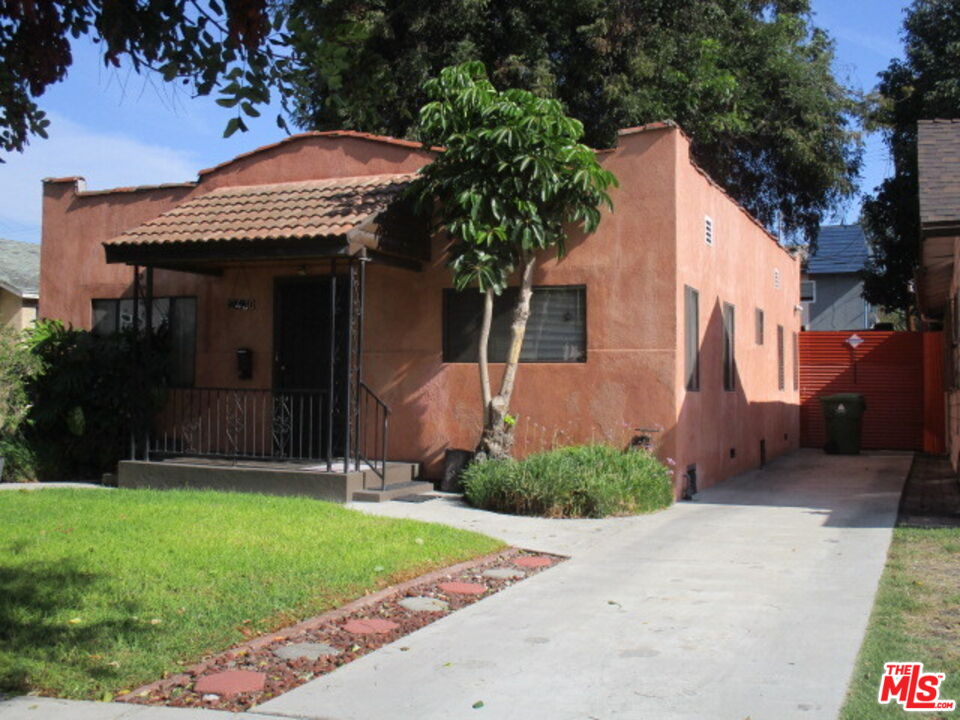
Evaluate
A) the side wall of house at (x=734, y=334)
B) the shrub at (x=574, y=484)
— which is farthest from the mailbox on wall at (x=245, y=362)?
the side wall of house at (x=734, y=334)

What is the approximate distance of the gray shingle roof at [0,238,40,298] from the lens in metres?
21.1

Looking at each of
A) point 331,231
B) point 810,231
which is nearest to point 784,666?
point 331,231

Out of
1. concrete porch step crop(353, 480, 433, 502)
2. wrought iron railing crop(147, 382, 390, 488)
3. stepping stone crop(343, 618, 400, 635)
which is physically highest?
wrought iron railing crop(147, 382, 390, 488)

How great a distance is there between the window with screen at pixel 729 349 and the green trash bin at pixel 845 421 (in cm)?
495

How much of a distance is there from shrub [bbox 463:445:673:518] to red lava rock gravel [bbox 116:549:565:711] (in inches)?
91.2

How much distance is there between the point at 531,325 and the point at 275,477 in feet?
11.5

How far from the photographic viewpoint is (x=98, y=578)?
6.52 metres

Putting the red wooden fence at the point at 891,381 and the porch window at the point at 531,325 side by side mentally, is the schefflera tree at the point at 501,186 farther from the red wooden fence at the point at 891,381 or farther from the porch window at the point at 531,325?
the red wooden fence at the point at 891,381

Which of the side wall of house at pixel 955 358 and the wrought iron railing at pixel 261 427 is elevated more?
the side wall of house at pixel 955 358

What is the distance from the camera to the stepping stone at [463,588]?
689cm

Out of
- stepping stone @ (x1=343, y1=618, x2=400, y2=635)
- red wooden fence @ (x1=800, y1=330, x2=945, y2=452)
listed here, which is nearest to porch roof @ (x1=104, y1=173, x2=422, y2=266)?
stepping stone @ (x1=343, y1=618, x2=400, y2=635)

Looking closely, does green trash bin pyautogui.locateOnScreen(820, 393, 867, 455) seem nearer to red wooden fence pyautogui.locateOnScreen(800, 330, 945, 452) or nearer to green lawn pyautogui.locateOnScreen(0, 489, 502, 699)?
red wooden fence pyautogui.locateOnScreen(800, 330, 945, 452)

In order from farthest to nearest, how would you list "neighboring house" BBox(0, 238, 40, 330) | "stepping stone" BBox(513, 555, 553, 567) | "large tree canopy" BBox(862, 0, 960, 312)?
1. "large tree canopy" BBox(862, 0, 960, 312)
2. "neighboring house" BBox(0, 238, 40, 330)
3. "stepping stone" BBox(513, 555, 553, 567)

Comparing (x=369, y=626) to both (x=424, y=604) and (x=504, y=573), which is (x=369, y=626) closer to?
(x=424, y=604)
